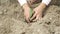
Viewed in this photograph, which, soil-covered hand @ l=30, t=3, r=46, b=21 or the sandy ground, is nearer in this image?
the sandy ground

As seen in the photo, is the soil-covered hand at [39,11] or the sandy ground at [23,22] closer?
the sandy ground at [23,22]

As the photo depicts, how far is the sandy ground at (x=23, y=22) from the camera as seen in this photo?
4.95 feet

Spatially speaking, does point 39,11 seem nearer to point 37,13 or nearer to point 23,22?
point 37,13

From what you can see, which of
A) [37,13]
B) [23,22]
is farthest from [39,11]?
[23,22]

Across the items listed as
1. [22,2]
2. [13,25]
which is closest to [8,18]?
[13,25]

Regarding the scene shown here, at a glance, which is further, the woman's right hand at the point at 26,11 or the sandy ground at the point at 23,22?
the woman's right hand at the point at 26,11

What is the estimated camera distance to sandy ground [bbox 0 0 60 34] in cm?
151

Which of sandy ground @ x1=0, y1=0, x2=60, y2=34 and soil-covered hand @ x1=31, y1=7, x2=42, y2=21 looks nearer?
sandy ground @ x1=0, y1=0, x2=60, y2=34

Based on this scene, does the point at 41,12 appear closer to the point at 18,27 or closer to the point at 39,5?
the point at 39,5

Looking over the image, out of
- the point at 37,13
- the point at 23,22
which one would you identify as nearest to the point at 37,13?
the point at 37,13

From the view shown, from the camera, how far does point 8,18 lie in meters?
1.66

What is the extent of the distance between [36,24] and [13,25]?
0.18 meters

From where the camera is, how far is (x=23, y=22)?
162 centimetres

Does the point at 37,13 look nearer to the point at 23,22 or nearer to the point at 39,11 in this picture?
the point at 39,11
